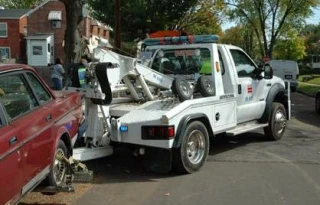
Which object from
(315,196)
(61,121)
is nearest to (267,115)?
(315,196)

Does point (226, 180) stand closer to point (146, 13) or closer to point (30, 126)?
point (30, 126)

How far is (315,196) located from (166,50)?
4351 mm

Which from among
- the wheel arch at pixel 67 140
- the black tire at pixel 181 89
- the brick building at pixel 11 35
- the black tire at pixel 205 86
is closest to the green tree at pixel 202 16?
the brick building at pixel 11 35

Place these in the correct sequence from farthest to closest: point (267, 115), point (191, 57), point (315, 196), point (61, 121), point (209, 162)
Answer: point (267, 115), point (191, 57), point (209, 162), point (315, 196), point (61, 121)

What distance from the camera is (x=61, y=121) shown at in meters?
6.18

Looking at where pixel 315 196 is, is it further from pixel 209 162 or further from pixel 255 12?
pixel 255 12

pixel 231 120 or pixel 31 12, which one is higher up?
pixel 31 12

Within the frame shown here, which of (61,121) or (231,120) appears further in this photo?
(231,120)

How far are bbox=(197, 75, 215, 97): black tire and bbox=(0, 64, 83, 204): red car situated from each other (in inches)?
94.7

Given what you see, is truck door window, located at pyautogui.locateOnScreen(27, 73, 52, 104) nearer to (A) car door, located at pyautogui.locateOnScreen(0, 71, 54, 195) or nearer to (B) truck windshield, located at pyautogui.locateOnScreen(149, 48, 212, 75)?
(A) car door, located at pyautogui.locateOnScreen(0, 71, 54, 195)

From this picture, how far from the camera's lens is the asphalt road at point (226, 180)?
6.50 meters

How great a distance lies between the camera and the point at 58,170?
20.3ft

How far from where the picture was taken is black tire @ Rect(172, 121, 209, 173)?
760cm

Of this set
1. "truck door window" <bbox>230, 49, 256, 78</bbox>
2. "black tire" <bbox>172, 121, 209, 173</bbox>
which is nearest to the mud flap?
"black tire" <bbox>172, 121, 209, 173</bbox>
